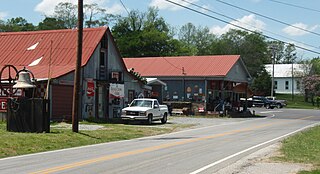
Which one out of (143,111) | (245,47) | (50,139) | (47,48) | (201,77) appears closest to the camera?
Result: (50,139)

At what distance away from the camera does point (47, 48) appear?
37.1m

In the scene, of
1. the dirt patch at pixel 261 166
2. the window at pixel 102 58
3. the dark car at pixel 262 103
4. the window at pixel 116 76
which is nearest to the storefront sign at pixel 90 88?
the window at pixel 102 58

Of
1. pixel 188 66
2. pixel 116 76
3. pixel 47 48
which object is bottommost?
pixel 116 76

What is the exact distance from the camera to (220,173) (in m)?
12.1

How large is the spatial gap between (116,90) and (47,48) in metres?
5.89

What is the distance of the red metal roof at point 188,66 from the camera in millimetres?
52125

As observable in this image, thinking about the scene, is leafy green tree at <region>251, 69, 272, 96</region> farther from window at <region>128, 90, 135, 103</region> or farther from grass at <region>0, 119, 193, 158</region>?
grass at <region>0, 119, 193, 158</region>

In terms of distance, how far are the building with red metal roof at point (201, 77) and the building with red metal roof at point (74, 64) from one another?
39.3 feet

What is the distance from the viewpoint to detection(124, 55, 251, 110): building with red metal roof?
5125 cm

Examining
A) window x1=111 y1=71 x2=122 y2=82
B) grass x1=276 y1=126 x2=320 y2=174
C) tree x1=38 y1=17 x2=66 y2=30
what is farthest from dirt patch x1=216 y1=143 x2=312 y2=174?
tree x1=38 y1=17 x2=66 y2=30

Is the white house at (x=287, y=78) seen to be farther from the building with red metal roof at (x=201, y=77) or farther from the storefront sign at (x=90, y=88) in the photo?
the storefront sign at (x=90, y=88)

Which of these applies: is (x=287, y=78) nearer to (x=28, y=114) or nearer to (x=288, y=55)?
(x=288, y=55)

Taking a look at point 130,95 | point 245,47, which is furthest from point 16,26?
point 130,95

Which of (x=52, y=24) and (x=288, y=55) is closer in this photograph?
(x=52, y=24)
